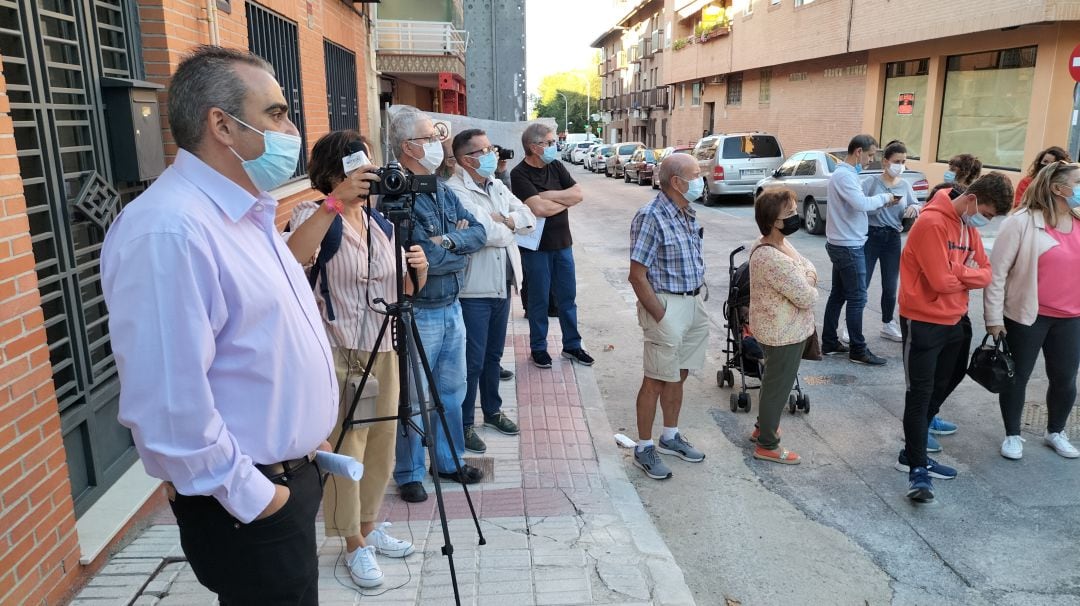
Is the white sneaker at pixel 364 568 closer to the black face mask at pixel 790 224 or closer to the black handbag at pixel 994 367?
the black face mask at pixel 790 224

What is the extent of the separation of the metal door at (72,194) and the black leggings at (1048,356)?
5.13 meters

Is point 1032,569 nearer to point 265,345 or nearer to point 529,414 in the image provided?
point 529,414

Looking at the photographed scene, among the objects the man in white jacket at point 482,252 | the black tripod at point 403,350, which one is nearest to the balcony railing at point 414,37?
the man in white jacket at point 482,252

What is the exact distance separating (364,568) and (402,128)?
2.09 m

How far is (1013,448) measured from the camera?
489cm

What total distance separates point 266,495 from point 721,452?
3.82m

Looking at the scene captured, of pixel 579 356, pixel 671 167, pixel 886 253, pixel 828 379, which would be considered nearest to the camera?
pixel 671 167

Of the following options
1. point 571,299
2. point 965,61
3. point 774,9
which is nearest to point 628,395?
point 571,299

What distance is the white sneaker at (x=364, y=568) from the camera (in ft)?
10.6

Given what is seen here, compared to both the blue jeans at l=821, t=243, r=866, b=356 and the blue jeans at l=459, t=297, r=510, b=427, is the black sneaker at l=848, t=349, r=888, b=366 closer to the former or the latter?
the blue jeans at l=821, t=243, r=866, b=356

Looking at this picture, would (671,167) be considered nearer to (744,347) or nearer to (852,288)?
(744,347)

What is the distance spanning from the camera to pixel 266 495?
1848 millimetres

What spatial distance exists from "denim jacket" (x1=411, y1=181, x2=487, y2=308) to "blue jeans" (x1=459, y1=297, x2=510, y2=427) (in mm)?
583

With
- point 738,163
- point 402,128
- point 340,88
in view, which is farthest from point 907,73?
point 402,128
